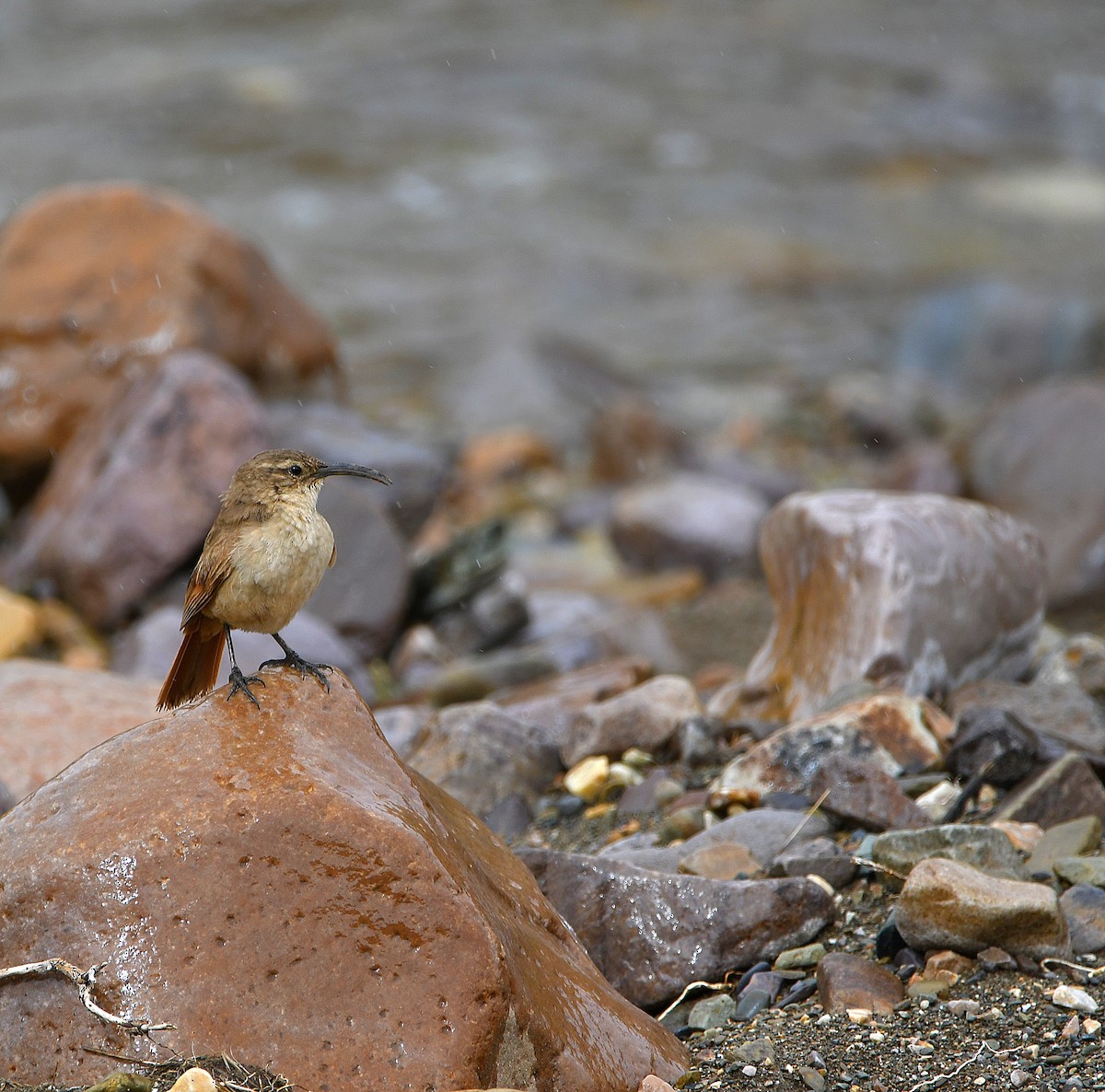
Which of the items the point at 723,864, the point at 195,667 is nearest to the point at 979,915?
the point at 723,864

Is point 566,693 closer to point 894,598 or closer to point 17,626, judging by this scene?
point 894,598

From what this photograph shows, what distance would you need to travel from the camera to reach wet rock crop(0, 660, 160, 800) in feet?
17.7

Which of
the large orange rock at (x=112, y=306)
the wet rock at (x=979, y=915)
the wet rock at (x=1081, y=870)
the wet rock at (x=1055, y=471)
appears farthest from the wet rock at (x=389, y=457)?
the wet rock at (x=979, y=915)

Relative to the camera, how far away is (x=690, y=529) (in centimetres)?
984

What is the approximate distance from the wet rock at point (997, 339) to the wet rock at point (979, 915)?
10845 mm

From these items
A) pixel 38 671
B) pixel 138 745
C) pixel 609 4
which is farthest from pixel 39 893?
pixel 609 4

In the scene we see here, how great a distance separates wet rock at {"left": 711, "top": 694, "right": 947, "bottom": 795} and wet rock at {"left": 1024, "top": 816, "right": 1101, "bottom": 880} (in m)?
0.66

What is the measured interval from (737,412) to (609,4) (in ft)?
40.7

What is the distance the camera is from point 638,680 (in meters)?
6.49

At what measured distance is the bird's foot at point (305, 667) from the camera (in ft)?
12.0

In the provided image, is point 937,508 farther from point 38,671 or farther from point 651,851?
point 38,671

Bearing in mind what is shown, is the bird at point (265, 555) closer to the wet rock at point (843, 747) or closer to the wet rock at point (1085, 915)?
the wet rock at point (843, 747)

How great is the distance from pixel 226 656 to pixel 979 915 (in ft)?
15.0

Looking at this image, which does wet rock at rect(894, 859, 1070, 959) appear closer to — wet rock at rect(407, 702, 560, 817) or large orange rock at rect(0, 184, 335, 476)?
wet rock at rect(407, 702, 560, 817)
